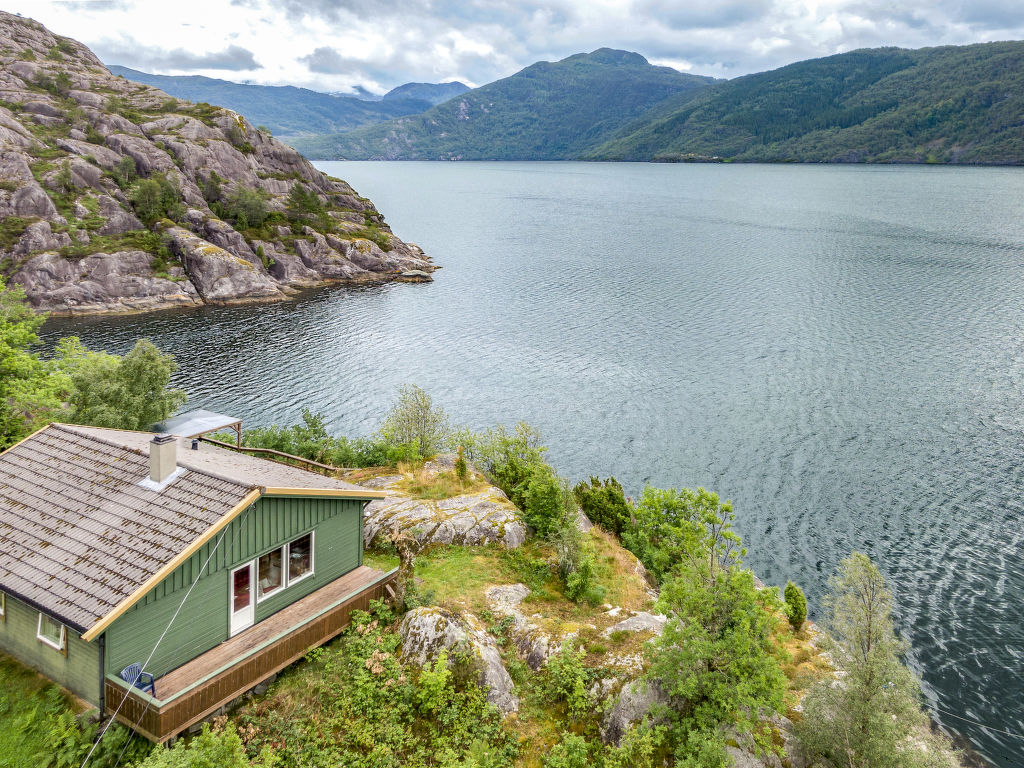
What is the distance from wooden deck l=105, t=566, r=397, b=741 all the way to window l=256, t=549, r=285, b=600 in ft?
2.37

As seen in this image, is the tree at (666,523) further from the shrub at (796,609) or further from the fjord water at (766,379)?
the fjord water at (766,379)

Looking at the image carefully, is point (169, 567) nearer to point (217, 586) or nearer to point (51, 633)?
point (217, 586)

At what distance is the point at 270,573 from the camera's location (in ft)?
53.3

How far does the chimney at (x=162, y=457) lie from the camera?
15211mm

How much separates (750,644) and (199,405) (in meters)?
45.9

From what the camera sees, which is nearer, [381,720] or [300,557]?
[381,720]

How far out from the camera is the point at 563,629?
17.9 metres

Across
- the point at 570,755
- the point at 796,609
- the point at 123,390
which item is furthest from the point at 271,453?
the point at 796,609

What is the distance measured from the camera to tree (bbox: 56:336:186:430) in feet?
93.6

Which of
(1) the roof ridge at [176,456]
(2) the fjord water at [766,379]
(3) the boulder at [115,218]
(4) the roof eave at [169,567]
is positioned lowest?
(2) the fjord water at [766,379]

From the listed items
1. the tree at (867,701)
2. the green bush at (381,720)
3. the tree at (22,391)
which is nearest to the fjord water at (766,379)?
the tree at (867,701)

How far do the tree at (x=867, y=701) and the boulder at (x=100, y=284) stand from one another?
82.0 m

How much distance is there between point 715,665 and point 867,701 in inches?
132

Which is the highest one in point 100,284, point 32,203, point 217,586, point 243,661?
point 32,203
